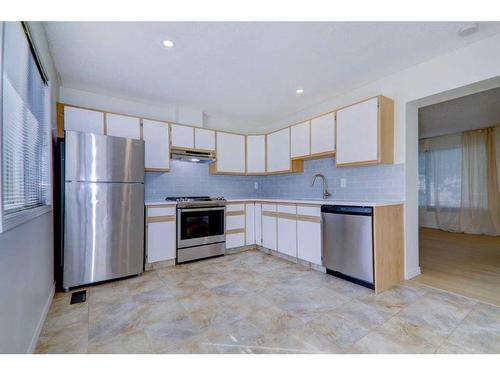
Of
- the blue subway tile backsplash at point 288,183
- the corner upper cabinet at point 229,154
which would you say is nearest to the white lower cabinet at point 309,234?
the blue subway tile backsplash at point 288,183

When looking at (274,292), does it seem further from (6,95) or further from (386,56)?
(386,56)

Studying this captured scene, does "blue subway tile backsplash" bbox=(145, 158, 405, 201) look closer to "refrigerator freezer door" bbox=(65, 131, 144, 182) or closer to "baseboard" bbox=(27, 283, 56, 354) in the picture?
"refrigerator freezer door" bbox=(65, 131, 144, 182)

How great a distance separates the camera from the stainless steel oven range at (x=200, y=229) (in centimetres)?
337

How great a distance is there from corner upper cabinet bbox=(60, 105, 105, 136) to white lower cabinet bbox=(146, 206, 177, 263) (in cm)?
127

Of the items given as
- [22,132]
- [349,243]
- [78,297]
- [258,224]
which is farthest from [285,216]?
[22,132]

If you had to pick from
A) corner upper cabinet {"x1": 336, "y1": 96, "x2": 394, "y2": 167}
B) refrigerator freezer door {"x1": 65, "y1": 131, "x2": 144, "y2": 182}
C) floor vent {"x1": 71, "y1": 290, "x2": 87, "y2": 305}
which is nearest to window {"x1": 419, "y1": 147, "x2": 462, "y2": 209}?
corner upper cabinet {"x1": 336, "y1": 96, "x2": 394, "y2": 167}

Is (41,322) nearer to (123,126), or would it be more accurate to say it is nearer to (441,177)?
(123,126)

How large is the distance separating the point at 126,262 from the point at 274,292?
180 centimetres

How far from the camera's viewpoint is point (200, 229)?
355 centimetres

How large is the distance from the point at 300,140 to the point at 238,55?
5.59 ft

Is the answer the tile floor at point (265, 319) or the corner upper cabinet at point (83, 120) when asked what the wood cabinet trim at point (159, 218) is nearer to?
the tile floor at point (265, 319)

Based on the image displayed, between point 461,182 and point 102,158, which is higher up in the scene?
point 102,158

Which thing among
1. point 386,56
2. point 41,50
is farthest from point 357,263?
point 41,50
